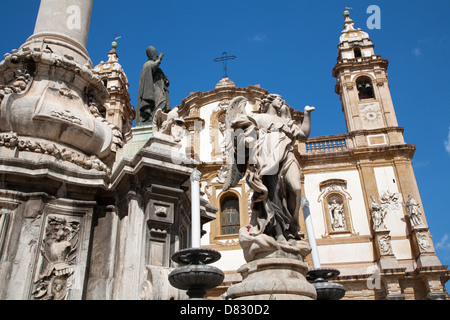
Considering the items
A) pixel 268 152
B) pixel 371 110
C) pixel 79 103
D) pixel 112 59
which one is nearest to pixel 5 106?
pixel 79 103

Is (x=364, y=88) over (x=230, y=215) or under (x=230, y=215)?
over

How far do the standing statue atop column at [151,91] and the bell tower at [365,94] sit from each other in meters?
17.4

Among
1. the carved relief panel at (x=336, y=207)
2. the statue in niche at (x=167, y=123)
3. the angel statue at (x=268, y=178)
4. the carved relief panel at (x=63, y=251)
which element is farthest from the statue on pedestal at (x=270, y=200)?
the carved relief panel at (x=336, y=207)

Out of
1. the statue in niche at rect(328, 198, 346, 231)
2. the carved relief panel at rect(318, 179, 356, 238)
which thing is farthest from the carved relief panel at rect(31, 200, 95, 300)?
the statue in niche at rect(328, 198, 346, 231)

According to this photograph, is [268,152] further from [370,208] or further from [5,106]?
[370,208]

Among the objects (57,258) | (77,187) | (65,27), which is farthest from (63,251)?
(65,27)

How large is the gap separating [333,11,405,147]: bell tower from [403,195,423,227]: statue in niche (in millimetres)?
3806

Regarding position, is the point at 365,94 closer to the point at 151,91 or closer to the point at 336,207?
the point at 336,207

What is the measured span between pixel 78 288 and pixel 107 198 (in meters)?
1.27

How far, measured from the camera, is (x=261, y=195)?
13.1 feet

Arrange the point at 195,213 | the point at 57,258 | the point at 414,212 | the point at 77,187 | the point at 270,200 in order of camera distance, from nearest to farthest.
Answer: the point at 195,213 → the point at 270,200 → the point at 57,258 → the point at 77,187 → the point at 414,212

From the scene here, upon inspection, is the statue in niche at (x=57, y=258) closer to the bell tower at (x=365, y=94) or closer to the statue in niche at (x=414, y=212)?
the statue in niche at (x=414, y=212)

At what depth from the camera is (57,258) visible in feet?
15.8

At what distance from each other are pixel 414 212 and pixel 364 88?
9.18m
